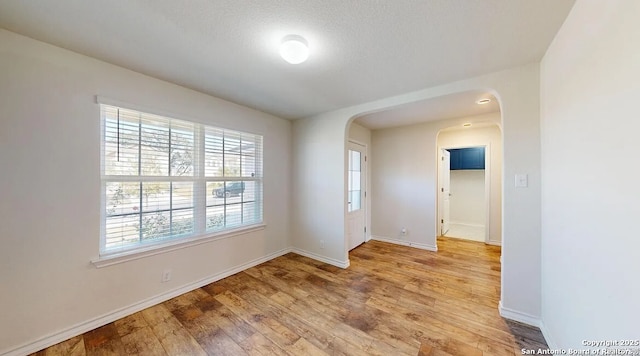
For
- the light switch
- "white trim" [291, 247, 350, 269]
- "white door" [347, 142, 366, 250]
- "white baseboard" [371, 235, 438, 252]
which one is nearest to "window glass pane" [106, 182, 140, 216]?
"white trim" [291, 247, 350, 269]

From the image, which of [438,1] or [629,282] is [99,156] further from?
[629,282]

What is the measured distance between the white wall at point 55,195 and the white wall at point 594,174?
135 inches

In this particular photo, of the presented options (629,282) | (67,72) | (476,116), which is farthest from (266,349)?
(476,116)

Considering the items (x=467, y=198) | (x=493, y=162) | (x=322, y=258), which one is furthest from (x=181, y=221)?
(x=467, y=198)

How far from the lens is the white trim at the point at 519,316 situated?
1976mm

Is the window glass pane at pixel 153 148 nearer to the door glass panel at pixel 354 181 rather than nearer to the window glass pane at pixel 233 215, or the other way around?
the window glass pane at pixel 233 215

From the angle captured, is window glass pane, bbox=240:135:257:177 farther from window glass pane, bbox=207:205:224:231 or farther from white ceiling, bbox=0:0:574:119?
white ceiling, bbox=0:0:574:119

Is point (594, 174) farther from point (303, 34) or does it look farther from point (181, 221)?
point (181, 221)

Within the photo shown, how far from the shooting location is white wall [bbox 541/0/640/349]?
3.01ft

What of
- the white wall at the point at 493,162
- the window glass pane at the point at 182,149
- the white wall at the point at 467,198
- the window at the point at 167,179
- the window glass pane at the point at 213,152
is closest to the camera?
the window at the point at 167,179

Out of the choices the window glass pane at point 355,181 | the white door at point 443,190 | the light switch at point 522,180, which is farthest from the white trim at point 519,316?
the white door at point 443,190

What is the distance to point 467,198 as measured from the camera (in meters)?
6.04

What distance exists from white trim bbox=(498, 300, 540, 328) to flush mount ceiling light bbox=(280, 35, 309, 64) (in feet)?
9.83

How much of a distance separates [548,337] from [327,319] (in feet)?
5.99
